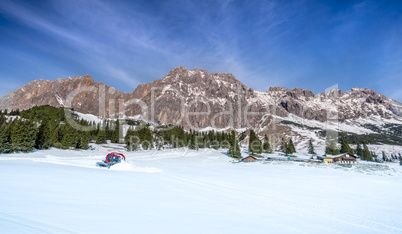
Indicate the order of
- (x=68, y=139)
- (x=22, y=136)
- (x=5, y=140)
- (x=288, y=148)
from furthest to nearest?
1. (x=288, y=148)
2. (x=68, y=139)
3. (x=22, y=136)
4. (x=5, y=140)

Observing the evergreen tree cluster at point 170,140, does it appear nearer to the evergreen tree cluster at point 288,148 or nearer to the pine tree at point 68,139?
the pine tree at point 68,139

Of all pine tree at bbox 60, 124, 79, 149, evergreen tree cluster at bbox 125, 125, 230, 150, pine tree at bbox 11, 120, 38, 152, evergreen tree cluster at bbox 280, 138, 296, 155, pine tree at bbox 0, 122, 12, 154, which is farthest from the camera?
evergreen tree cluster at bbox 280, 138, 296, 155

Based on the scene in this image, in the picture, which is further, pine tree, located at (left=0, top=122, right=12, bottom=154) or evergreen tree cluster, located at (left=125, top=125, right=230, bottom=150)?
evergreen tree cluster, located at (left=125, top=125, right=230, bottom=150)

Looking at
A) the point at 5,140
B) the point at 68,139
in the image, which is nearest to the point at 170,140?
the point at 68,139

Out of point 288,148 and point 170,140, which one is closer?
point 288,148

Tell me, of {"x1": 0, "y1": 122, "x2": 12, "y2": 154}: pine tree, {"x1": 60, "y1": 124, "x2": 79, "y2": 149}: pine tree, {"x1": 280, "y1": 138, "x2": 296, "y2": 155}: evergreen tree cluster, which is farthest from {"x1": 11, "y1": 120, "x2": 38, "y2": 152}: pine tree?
{"x1": 280, "y1": 138, "x2": 296, "y2": 155}: evergreen tree cluster

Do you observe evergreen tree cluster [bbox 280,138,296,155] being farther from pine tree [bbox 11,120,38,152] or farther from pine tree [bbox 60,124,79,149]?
pine tree [bbox 11,120,38,152]

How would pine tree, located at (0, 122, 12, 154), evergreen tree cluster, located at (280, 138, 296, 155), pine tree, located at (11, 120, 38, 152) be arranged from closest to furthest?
pine tree, located at (0, 122, 12, 154), pine tree, located at (11, 120, 38, 152), evergreen tree cluster, located at (280, 138, 296, 155)

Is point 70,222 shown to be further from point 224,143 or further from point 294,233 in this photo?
point 224,143

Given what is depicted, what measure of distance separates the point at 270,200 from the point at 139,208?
7.31 meters

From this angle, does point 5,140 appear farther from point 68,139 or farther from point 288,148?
point 288,148

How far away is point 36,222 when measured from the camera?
4.61m

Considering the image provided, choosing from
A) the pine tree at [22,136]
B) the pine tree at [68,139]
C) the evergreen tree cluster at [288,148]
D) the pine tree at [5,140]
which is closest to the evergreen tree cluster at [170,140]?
the pine tree at [68,139]

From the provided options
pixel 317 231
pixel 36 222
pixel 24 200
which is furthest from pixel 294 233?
pixel 24 200
